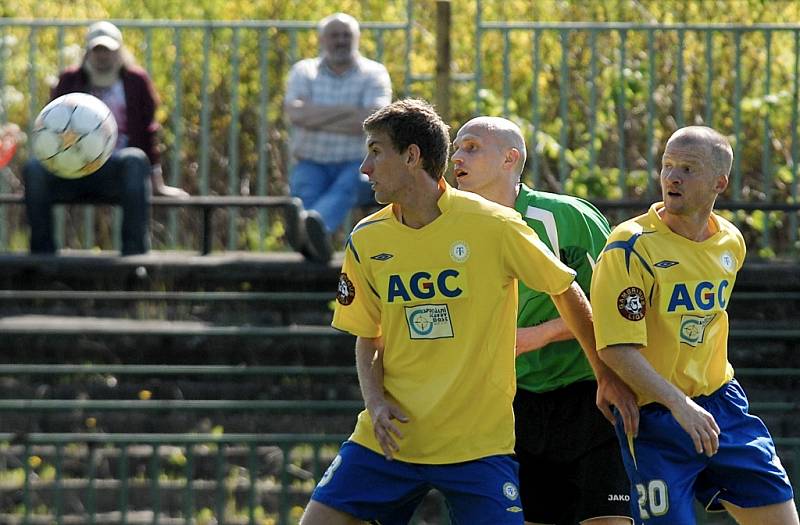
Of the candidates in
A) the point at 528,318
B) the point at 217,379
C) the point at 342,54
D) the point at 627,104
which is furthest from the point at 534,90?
the point at 528,318

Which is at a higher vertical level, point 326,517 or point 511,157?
point 511,157

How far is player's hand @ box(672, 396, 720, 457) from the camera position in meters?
4.85

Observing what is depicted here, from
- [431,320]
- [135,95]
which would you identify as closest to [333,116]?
[135,95]

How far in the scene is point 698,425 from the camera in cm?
485

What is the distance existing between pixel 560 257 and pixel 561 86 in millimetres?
5370

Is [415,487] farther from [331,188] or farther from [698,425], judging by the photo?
[331,188]

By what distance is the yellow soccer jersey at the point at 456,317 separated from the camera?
4.83 metres

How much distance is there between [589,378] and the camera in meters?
5.55

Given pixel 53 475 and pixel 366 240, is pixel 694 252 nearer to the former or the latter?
pixel 366 240

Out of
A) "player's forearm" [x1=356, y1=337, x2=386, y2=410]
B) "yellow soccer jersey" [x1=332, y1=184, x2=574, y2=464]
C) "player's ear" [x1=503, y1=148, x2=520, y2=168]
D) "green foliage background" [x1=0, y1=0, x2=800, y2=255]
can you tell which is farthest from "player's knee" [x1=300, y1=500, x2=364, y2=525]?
"green foliage background" [x1=0, y1=0, x2=800, y2=255]

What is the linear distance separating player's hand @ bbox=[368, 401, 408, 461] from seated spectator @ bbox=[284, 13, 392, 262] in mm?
4928

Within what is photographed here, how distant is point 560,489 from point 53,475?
330 cm

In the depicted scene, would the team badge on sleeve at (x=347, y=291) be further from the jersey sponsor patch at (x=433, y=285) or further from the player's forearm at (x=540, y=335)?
the player's forearm at (x=540, y=335)

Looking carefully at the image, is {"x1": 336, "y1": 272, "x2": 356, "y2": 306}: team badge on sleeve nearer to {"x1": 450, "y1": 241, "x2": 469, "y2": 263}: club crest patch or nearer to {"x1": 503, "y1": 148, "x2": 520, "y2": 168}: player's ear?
{"x1": 450, "y1": 241, "x2": 469, "y2": 263}: club crest patch
